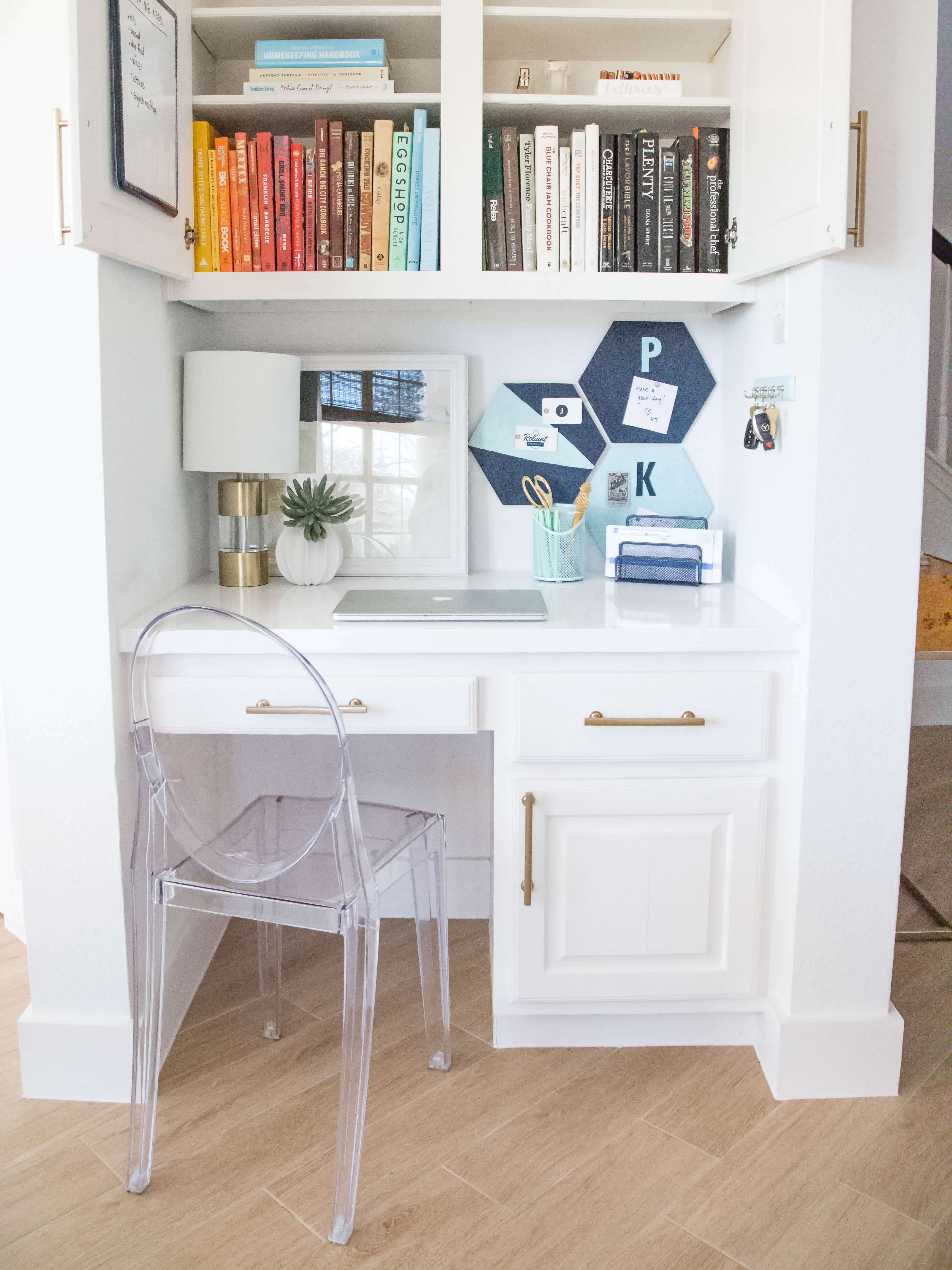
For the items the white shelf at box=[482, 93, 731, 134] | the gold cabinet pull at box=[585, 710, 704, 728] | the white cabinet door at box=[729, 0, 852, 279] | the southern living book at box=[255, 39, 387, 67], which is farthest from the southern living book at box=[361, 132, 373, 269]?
the gold cabinet pull at box=[585, 710, 704, 728]

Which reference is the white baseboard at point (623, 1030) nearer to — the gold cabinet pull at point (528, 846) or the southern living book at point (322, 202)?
the gold cabinet pull at point (528, 846)

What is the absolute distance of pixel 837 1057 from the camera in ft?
5.84

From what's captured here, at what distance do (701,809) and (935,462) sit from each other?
88.5 inches

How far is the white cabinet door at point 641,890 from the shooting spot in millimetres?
1777

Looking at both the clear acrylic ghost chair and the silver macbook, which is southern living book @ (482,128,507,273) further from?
the clear acrylic ghost chair

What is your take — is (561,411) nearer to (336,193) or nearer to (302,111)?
(336,193)

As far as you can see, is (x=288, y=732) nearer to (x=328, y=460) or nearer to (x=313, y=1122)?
(x=313, y=1122)

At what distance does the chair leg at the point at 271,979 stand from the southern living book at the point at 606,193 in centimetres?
139

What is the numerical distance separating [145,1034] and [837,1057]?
1138 mm

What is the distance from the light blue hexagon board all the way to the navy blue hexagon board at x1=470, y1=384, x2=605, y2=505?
4cm

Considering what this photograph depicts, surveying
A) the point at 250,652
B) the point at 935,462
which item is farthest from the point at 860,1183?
the point at 935,462

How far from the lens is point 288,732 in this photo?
162 centimetres

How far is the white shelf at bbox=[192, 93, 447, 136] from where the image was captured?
1.90m

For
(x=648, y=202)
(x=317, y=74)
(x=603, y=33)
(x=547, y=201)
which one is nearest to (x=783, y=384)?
(x=648, y=202)
